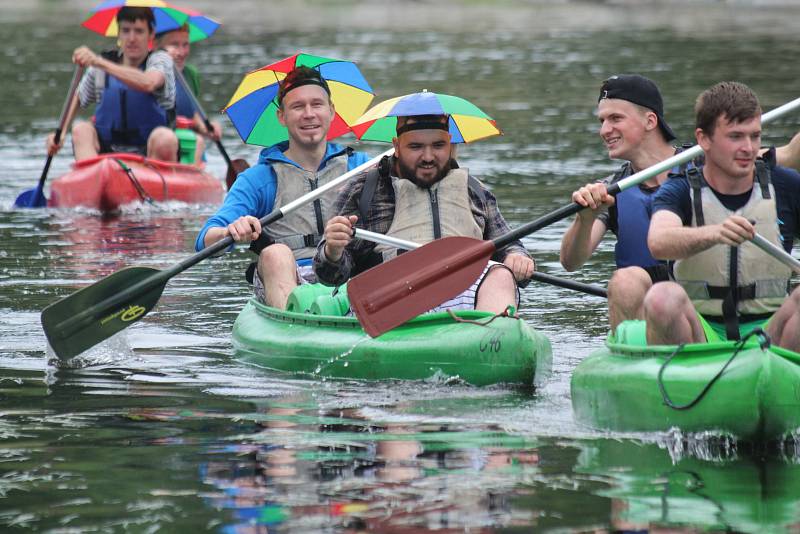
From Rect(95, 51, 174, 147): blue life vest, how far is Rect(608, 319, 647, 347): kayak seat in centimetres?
764

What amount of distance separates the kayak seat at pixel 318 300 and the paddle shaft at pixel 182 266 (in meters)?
0.36

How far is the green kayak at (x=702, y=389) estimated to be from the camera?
222 inches

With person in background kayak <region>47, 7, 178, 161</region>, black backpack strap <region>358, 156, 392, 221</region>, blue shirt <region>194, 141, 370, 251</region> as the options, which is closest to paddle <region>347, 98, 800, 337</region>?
black backpack strap <region>358, 156, 392, 221</region>

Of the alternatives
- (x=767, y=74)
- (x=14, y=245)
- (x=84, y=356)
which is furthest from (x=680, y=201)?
(x=767, y=74)

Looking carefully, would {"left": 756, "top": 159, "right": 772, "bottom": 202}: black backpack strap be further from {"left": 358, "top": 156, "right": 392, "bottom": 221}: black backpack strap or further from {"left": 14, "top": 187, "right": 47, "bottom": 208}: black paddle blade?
{"left": 14, "top": 187, "right": 47, "bottom": 208}: black paddle blade

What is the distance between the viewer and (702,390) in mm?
5723

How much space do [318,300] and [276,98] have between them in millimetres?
1484

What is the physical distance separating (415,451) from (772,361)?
1.29 metres

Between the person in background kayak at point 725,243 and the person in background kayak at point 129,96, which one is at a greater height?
the person in background kayak at point 129,96

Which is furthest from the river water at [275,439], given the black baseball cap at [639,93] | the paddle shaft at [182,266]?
the black baseball cap at [639,93]

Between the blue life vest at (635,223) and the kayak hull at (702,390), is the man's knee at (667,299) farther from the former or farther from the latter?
the blue life vest at (635,223)

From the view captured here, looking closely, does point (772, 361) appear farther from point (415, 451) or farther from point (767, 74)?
point (767, 74)

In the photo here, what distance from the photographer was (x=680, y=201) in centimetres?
615

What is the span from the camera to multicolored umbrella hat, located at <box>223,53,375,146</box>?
8766mm
